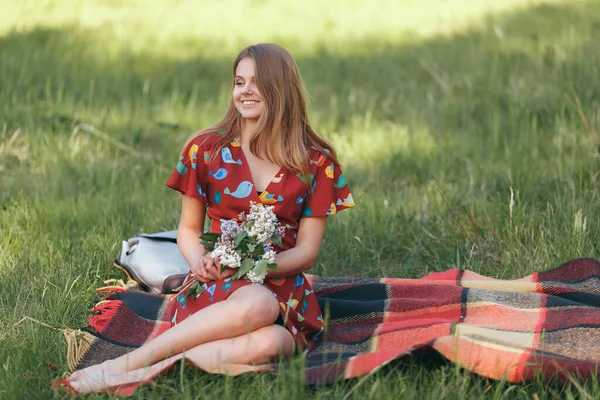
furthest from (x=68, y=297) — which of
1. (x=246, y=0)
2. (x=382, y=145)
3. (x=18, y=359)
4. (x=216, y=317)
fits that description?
(x=246, y=0)

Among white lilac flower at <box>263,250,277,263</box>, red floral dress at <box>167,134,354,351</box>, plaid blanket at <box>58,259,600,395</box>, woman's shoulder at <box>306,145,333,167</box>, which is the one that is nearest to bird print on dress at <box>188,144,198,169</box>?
red floral dress at <box>167,134,354,351</box>

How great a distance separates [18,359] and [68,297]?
2.44ft

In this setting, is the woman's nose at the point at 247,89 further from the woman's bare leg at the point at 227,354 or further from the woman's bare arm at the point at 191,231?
the woman's bare leg at the point at 227,354

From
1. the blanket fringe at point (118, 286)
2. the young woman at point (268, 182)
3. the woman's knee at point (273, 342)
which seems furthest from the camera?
the blanket fringe at point (118, 286)

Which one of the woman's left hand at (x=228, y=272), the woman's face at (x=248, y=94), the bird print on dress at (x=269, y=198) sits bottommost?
the woman's left hand at (x=228, y=272)

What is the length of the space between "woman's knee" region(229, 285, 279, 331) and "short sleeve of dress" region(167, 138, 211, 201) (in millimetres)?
525

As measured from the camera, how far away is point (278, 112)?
11.5ft

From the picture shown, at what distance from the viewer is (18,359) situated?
317 centimetres

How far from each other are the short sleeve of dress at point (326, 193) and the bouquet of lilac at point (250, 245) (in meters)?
0.29

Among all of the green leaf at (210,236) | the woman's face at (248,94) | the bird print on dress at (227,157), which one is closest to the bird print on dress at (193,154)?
the bird print on dress at (227,157)

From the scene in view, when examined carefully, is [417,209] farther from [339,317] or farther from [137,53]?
[137,53]

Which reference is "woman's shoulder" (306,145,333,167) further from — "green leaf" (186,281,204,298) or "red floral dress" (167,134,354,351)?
"green leaf" (186,281,204,298)

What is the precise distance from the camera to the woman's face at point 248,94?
348 cm

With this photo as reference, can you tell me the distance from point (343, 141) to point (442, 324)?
307 cm
